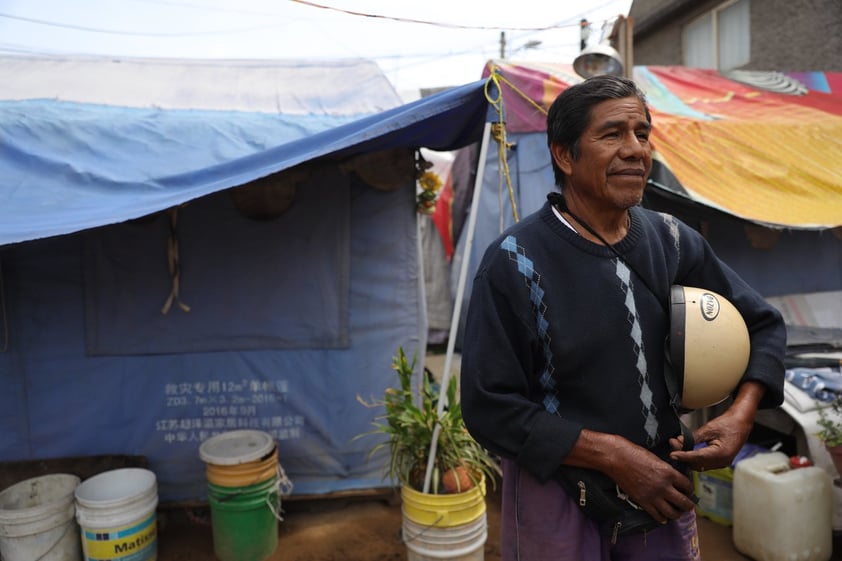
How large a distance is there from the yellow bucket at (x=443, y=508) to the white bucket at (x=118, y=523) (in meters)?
1.47

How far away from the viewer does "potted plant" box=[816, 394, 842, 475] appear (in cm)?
290

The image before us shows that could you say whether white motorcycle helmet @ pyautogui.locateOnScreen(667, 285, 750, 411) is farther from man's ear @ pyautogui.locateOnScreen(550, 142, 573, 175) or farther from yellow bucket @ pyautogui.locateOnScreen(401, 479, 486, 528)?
yellow bucket @ pyautogui.locateOnScreen(401, 479, 486, 528)

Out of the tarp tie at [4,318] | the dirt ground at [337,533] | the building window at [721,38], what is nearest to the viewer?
the dirt ground at [337,533]

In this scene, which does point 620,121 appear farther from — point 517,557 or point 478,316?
point 517,557

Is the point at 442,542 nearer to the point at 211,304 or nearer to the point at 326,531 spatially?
the point at 326,531

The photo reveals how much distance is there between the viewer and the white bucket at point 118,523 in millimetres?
2963

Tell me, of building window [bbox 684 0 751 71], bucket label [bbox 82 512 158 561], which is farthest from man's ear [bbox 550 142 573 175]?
building window [bbox 684 0 751 71]

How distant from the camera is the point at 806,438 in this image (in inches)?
126

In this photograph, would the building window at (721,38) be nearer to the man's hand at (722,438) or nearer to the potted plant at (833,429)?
the potted plant at (833,429)

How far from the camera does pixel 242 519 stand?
320 centimetres

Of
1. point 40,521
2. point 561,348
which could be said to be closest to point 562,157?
point 561,348

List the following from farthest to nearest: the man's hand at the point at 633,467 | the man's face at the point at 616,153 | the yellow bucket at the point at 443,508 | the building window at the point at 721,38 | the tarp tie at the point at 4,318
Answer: the building window at the point at 721,38
the tarp tie at the point at 4,318
the yellow bucket at the point at 443,508
the man's face at the point at 616,153
the man's hand at the point at 633,467

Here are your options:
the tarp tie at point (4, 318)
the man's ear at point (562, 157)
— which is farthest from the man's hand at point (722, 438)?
the tarp tie at point (4, 318)

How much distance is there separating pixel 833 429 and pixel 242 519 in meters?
3.28
